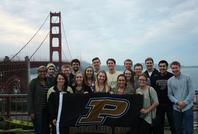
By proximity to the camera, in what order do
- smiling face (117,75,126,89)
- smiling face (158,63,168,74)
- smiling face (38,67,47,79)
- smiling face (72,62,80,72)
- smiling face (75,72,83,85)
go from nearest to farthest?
smiling face (75,72,83,85)
smiling face (117,75,126,89)
smiling face (38,67,47,79)
smiling face (158,63,168,74)
smiling face (72,62,80,72)

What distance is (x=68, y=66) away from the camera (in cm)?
934

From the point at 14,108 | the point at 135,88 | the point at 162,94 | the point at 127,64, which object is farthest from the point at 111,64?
the point at 14,108

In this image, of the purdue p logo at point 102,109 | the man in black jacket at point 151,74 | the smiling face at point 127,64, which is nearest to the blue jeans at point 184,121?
the man in black jacket at point 151,74

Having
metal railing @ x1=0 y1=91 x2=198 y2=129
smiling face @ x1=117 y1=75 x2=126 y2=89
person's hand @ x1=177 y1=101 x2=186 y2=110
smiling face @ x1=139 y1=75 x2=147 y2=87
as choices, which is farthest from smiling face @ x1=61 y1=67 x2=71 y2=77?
metal railing @ x1=0 y1=91 x2=198 y2=129

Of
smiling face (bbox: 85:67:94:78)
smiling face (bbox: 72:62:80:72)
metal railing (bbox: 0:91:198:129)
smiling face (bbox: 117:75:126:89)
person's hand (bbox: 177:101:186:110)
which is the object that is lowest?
metal railing (bbox: 0:91:198:129)

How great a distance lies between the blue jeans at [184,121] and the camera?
30.2ft

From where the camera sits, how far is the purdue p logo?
8703mm

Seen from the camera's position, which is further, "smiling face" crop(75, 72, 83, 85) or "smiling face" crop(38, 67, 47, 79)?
"smiling face" crop(38, 67, 47, 79)

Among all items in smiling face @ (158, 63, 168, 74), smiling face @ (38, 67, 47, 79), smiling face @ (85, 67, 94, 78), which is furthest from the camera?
smiling face @ (158, 63, 168, 74)

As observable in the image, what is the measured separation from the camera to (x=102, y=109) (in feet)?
28.6

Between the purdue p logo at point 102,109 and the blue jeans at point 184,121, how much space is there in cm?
106

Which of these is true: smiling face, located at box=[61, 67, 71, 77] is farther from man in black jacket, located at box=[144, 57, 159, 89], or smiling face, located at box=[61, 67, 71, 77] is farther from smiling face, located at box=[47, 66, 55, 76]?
man in black jacket, located at box=[144, 57, 159, 89]

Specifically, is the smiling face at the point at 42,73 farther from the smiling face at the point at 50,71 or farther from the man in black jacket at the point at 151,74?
the man in black jacket at the point at 151,74

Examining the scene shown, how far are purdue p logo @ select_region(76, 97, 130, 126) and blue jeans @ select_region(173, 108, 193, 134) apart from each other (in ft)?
3.47
